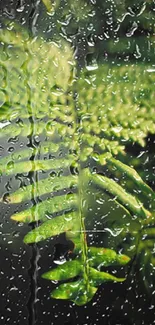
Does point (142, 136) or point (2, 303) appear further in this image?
point (142, 136)

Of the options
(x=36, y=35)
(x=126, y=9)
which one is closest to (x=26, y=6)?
(x=36, y=35)

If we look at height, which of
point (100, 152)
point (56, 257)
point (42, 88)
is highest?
point (42, 88)

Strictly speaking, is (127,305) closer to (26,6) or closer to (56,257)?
(56,257)

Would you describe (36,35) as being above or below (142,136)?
above

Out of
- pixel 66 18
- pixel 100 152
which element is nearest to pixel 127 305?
pixel 100 152
